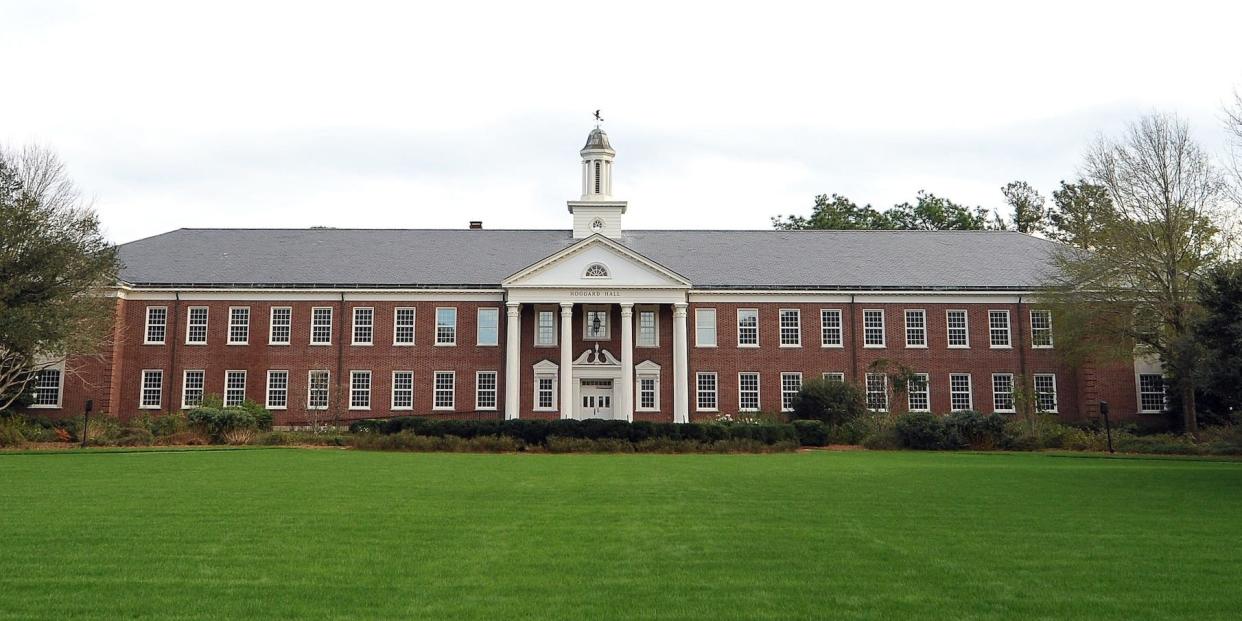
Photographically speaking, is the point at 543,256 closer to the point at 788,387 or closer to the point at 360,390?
the point at 360,390

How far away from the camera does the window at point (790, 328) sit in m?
42.4

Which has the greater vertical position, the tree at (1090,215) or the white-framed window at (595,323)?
the tree at (1090,215)

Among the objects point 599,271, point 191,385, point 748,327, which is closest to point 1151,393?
A: point 748,327

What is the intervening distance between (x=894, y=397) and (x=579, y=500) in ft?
95.3

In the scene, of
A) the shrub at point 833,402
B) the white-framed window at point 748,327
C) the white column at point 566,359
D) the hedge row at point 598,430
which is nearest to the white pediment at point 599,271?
the white column at point 566,359

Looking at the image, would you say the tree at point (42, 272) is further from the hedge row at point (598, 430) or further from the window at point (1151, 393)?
the window at point (1151, 393)

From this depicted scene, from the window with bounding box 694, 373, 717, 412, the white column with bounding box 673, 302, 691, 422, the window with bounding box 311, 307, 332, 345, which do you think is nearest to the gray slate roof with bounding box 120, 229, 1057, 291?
the window with bounding box 311, 307, 332, 345

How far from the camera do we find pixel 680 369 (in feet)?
131

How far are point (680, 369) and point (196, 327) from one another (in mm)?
21788

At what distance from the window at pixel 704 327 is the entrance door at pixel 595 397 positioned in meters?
4.42

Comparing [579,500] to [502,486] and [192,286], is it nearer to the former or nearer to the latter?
[502,486]

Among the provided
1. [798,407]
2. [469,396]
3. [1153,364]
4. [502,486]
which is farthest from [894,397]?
[502,486]

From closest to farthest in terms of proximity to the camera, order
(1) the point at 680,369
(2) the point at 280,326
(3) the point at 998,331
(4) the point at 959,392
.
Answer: (1) the point at 680,369 < (4) the point at 959,392 < (3) the point at 998,331 < (2) the point at 280,326

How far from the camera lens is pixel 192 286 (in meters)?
42.5
